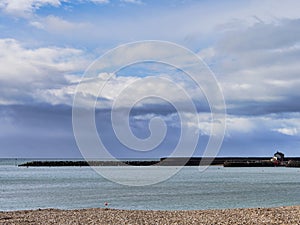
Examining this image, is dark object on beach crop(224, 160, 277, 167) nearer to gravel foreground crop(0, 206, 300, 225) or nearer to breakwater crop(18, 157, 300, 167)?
breakwater crop(18, 157, 300, 167)

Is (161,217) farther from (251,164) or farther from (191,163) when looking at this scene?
(191,163)

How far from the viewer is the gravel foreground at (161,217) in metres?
20.8

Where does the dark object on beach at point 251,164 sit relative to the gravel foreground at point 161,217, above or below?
above

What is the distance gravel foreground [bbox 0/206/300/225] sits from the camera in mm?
20781

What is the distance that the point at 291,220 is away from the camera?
67.7 ft

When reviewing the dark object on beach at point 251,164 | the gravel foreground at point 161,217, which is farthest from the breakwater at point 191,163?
the gravel foreground at point 161,217

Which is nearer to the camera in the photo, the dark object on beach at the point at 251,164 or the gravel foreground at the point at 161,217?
the gravel foreground at the point at 161,217

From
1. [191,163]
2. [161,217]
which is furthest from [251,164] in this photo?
[161,217]

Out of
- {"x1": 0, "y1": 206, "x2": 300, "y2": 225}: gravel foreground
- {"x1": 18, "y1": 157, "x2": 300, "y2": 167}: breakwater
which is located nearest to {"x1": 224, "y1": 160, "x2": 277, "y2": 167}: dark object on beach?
{"x1": 18, "y1": 157, "x2": 300, "y2": 167}: breakwater

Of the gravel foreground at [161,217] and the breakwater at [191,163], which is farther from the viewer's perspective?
the breakwater at [191,163]

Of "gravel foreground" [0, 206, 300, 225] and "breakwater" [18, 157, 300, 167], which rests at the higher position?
"breakwater" [18, 157, 300, 167]

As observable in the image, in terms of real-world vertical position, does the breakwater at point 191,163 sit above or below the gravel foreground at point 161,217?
above

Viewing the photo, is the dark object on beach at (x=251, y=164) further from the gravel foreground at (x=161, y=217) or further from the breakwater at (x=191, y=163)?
the gravel foreground at (x=161, y=217)

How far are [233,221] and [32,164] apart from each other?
445 ft
